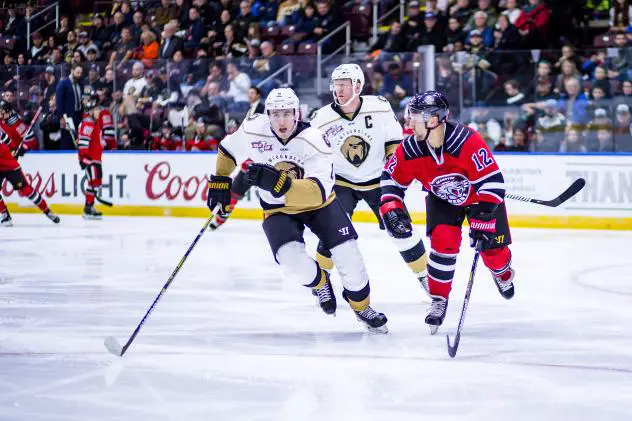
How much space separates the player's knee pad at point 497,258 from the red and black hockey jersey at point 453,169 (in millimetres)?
461

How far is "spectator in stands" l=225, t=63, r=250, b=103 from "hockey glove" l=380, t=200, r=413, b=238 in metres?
6.78

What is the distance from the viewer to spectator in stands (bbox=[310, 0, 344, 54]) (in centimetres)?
1353

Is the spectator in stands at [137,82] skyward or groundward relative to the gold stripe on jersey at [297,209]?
skyward

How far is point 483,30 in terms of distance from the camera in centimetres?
1185

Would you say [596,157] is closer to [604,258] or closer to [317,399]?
[604,258]

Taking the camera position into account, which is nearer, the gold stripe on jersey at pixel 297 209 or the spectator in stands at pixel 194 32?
the gold stripe on jersey at pixel 297 209

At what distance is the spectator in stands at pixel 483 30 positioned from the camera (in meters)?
11.8

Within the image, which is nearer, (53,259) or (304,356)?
(304,356)

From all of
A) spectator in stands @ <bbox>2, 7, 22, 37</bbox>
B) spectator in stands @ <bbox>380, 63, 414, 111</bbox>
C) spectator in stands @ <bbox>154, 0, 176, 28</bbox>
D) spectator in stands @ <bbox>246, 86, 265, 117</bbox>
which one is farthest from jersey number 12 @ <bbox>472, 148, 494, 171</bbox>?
spectator in stands @ <bbox>2, 7, 22, 37</bbox>

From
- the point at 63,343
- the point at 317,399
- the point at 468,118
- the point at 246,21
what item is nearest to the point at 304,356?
the point at 317,399

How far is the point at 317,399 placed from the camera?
379 centimetres

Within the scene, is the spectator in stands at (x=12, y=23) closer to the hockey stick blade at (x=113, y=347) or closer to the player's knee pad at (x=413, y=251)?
the player's knee pad at (x=413, y=251)

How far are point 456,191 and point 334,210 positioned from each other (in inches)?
23.1

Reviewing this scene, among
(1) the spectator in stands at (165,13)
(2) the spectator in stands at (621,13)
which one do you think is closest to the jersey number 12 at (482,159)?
(2) the spectator in stands at (621,13)
